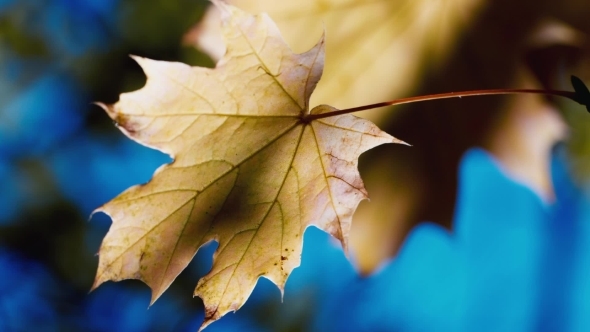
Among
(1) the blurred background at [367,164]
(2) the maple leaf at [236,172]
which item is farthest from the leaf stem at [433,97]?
(1) the blurred background at [367,164]

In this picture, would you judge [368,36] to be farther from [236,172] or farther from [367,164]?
[236,172]

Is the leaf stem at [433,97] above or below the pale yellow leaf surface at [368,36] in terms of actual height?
below

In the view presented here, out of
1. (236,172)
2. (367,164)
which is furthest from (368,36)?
(236,172)

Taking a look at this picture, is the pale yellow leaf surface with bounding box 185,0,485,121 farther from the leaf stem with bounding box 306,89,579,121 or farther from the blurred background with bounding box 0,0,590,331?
the leaf stem with bounding box 306,89,579,121

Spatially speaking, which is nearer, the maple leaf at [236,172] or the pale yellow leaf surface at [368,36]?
the maple leaf at [236,172]

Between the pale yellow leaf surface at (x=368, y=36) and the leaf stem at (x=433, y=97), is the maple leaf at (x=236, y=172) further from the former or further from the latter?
the pale yellow leaf surface at (x=368, y=36)

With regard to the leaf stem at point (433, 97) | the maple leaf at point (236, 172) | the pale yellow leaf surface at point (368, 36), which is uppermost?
the pale yellow leaf surface at point (368, 36)

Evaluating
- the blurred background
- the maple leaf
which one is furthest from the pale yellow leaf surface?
the maple leaf
